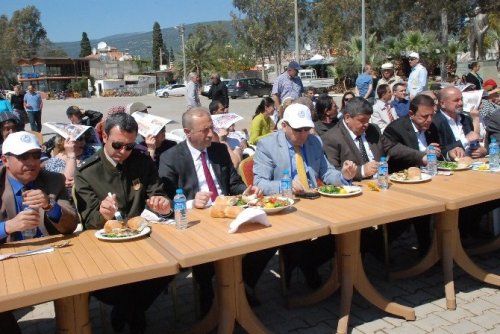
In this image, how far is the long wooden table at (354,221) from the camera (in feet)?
10.5

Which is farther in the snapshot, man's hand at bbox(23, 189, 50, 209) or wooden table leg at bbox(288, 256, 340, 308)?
wooden table leg at bbox(288, 256, 340, 308)

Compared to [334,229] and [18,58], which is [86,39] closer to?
[18,58]

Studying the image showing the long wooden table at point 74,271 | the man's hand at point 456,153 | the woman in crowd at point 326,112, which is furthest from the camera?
the woman in crowd at point 326,112

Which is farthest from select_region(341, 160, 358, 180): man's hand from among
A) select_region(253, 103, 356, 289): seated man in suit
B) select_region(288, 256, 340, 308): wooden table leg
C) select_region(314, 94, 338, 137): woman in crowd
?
select_region(314, 94, 338, 137): woman in crowd

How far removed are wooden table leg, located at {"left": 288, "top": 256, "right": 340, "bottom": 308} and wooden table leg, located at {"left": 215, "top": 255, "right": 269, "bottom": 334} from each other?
66 centimetres

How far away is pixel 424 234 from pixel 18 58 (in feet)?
269

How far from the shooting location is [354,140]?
4555 mm

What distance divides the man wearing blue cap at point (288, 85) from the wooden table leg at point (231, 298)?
7268 mm

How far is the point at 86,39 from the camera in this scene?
356ft

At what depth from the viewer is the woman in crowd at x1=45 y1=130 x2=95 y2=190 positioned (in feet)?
15.7

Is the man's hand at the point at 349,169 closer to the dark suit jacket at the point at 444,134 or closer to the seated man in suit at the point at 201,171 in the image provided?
the seated man in suit at the point at 201,171

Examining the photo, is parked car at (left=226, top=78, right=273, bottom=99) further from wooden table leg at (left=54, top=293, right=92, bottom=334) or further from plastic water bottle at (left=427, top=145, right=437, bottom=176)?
wooden table leg at (left=54, top=293, right=92, bottom=334)

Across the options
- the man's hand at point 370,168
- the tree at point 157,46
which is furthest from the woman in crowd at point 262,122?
the tree at point 157,46

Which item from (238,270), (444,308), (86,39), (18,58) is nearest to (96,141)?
(238,270)
